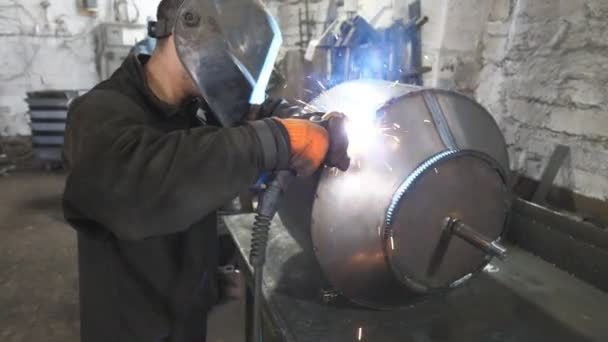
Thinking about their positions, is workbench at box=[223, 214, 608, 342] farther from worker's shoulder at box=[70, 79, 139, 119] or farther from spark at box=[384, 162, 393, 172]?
worker's shoulder at box=[70, 79, 139, 119]

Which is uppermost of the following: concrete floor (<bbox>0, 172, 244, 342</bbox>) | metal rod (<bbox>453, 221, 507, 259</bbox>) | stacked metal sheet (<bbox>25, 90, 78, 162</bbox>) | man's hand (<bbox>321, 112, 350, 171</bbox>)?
man's hand (<bbox>321, 112, 350, 171</bbox>)

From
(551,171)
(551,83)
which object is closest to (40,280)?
(551,171)

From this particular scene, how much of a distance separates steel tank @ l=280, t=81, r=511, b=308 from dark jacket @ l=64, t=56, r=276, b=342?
0.89 feet

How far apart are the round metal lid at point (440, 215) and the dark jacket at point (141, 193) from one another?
36 cm

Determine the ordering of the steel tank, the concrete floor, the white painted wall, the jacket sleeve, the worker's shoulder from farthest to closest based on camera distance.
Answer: the white painted wall → the concrete floor → the steel tank → the worker's shoulder → the jacket sleeve

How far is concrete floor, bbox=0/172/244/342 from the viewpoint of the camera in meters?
2.09

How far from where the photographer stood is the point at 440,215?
37.5 inches

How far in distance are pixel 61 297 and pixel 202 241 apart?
175 centimetres

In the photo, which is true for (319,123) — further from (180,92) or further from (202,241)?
(202,241)

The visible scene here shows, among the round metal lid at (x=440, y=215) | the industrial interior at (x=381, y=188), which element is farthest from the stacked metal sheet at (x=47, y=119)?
the round metal lid at (x=440, y=215)

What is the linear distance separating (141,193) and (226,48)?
454 mm

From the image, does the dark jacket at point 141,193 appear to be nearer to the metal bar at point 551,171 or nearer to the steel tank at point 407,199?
the steel tank at point 407,199

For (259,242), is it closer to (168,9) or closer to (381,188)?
(381,188)

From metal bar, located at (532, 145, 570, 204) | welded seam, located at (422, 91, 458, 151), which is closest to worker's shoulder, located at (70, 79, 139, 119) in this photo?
welded seam, located at (422, 91, 458, 151)
